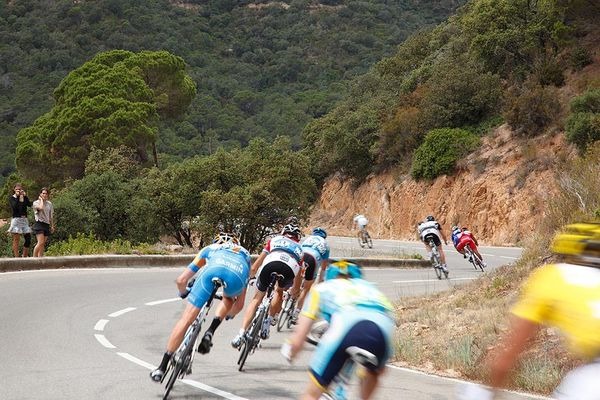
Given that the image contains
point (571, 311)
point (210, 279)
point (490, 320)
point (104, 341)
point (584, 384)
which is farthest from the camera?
point (490, 320)

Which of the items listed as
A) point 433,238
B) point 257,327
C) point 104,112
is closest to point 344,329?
point 257,327

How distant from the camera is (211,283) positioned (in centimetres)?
798

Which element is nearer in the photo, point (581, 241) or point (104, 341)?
point (581, 241)

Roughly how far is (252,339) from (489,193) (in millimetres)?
31166

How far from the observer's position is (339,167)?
57875 mm

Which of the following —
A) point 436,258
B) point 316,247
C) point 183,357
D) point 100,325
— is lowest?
point 436,258

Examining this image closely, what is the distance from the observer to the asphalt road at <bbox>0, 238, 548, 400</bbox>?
315 inches

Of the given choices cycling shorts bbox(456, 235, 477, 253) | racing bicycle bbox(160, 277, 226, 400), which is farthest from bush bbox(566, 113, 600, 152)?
racing bicycle bbox(160, 277, 226, 400)

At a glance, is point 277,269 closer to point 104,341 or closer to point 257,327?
point 257,327

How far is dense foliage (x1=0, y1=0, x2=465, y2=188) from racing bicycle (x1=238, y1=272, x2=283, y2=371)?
62.3 m

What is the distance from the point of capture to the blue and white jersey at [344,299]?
546 cm

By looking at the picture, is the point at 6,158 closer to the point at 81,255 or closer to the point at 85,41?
the point at 85,41

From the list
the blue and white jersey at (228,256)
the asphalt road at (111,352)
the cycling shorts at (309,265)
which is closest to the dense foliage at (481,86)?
the asphalt road at (111,352)

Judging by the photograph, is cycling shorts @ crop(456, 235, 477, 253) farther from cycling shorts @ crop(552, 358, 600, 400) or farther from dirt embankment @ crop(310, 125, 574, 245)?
cycling shorts @ crop(552, 358, 600, 400)
